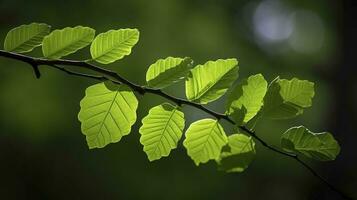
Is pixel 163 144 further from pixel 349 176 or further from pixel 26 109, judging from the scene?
pixel 26 109

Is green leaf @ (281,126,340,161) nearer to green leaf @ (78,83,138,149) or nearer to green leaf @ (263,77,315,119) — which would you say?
green leaf @ (263,77,315,119)

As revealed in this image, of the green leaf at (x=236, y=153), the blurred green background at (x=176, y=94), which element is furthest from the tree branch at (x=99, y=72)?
the blurred green background at (x=176, y=94)

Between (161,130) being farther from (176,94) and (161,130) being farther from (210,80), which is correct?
(176,94)

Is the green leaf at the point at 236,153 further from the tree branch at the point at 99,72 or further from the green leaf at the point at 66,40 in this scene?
the green leaf at the point at 66,40

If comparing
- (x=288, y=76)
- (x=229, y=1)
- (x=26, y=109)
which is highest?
(x=229, y=1)

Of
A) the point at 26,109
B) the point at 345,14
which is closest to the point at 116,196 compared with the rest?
the point at 26,109

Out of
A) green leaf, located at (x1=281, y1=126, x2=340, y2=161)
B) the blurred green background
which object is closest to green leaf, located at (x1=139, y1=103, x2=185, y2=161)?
green leaf, located at (x1=281, y1=126, x2=340, y2=161)

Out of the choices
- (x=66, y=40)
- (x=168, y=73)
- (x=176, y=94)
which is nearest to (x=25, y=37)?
(x=66, y=40)
